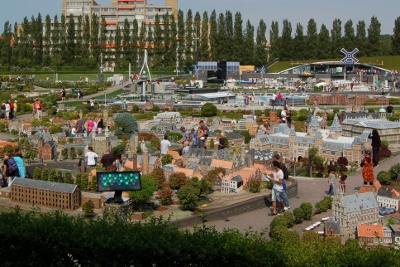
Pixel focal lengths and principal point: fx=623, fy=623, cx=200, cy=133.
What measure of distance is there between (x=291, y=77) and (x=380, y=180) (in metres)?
55.4

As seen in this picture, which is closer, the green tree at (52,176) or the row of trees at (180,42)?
the green tree at (52,176)

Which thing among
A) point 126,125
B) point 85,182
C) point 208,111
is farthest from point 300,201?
point 208,111

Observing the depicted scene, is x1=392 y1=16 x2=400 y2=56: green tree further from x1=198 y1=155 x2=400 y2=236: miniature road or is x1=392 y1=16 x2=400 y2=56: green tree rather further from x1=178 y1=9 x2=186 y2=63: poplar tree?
x1=198 y1=155 x2=400 y2=236: miniature road

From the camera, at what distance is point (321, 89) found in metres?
59.3

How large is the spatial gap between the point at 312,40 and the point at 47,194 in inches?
2653

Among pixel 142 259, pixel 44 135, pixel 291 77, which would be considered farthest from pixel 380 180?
pixel 291 77

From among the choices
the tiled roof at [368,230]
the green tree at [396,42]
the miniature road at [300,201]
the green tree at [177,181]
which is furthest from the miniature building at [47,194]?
the green tree at [396,42]

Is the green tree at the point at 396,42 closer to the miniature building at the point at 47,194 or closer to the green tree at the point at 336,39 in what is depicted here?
the green tree at the point at 336,39

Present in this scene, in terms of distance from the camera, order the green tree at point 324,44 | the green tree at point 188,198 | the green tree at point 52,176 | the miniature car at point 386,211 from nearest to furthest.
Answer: the green tree at point 188,198
the miniature car at point 386,211
the green tree at point 52,176
the green tree at point 324,44

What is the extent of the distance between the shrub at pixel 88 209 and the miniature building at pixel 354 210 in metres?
5.72

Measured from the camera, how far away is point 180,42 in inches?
3044

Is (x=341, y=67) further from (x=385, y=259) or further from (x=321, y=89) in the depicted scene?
(x=385, y=259)

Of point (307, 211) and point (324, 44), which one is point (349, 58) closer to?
point (324, 44)

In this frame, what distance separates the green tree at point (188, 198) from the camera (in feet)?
50.7
